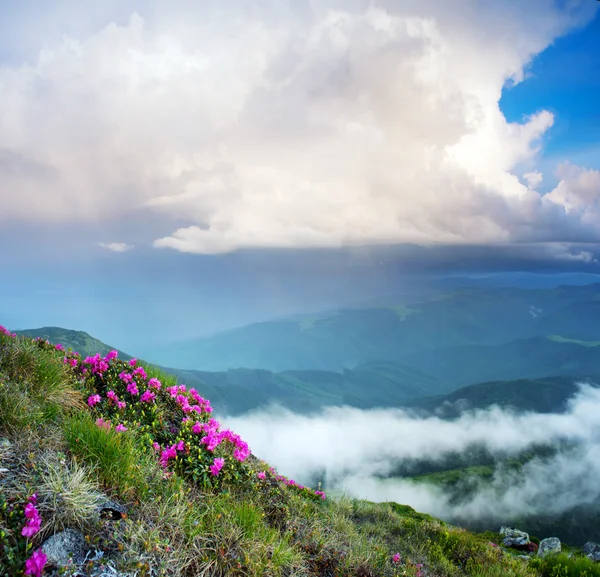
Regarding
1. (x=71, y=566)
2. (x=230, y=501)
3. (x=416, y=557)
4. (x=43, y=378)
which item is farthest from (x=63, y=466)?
(x=416, y=557)

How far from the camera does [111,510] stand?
16.2 ft

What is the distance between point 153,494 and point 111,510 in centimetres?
78

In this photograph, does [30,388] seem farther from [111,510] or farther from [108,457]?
[111,510]

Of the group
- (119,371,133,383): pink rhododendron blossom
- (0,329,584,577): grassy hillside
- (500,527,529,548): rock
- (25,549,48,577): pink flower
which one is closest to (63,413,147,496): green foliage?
(0,329,584,577): grassy hillside

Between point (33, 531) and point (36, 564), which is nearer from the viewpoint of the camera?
point (36, 564)

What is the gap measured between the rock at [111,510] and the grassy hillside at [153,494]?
0.09 m

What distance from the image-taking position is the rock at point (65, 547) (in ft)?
13.3

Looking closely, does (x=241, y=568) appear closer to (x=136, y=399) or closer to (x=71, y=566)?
(x=71, y=566)

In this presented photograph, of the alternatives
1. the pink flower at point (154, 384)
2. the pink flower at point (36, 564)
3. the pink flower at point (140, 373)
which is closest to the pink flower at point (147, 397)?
the pink flower at point (154, 384)

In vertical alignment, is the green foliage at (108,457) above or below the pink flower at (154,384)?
below

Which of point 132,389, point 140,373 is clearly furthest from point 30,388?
point 140,373

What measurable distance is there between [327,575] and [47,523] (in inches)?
171

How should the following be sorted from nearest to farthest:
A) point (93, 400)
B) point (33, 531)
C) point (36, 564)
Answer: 1. point (36, 564)
2. point (33, 531)
3. point (93, 400)

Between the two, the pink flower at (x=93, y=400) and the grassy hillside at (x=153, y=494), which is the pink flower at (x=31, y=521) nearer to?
the grassy hillside at (x=153, y=494)
